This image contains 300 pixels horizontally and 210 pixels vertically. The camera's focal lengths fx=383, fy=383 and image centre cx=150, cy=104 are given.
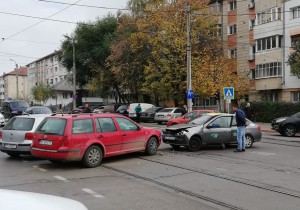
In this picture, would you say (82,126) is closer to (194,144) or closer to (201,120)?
(194,144)

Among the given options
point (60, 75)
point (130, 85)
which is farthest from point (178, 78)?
point (60, 75)

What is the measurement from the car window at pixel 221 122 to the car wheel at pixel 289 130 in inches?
315

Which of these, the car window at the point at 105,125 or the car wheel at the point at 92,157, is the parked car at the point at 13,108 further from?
the car wheel at the point at 92,157

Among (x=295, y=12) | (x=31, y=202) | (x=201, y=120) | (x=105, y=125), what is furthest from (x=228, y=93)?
(x=31, y=202)

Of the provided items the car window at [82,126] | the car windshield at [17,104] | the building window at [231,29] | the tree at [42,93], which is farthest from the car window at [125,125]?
the tree at [42,93]

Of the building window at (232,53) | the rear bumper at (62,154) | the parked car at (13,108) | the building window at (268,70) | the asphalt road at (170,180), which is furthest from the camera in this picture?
the building window at (232,53)

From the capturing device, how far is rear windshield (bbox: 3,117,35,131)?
39.8 ft

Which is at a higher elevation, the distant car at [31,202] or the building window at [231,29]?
the building window at [231,29]

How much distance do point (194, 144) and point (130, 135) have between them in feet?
9.86

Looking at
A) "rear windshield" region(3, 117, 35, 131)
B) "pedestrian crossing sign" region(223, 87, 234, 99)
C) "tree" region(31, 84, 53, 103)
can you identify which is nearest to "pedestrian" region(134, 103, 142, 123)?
"pedestrian crossing sign" region(223, 87, 234, 99)

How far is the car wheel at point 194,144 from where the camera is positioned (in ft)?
44.6

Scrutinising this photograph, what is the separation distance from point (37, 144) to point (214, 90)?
82.5ft

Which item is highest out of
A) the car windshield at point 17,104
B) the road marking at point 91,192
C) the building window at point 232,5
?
the building window at point 232,5

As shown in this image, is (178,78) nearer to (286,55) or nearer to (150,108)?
(150,108)
